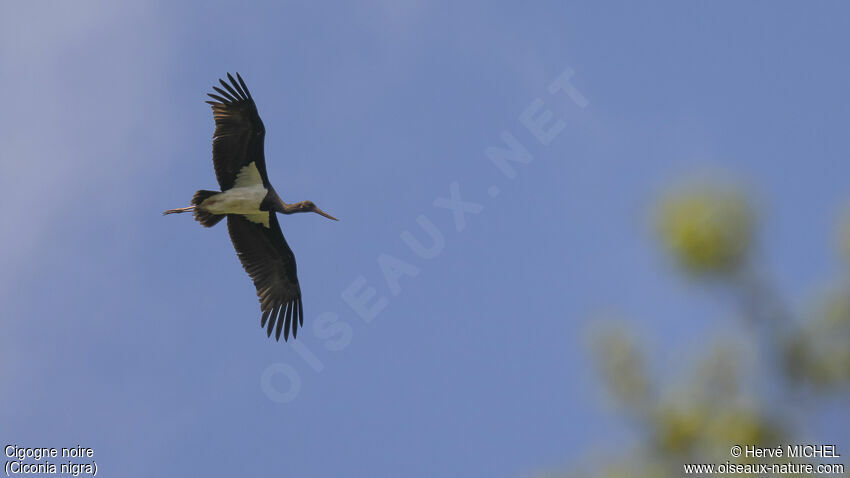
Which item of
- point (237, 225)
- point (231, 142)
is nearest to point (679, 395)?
point (231, 142)

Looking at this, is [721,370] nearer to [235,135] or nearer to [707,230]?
[707,230]

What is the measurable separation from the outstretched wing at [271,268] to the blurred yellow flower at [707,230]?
1570cm

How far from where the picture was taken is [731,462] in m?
4.80

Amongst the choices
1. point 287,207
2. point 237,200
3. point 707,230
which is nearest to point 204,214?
point 237,200

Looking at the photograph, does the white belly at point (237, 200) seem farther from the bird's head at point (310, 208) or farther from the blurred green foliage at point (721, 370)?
the blurred green foliage at point (721, 370)

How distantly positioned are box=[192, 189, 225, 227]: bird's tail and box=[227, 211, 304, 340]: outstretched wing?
1.05 m

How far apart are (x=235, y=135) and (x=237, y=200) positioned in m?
1.24

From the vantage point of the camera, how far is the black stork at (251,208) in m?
18.0

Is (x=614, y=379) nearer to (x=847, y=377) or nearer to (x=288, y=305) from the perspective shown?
(x=847, y=377)

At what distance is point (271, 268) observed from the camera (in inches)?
797

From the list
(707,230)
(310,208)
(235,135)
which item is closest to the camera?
(707,230)

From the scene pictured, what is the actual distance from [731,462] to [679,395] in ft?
1.30

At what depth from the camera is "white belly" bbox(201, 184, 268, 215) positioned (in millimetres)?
18484

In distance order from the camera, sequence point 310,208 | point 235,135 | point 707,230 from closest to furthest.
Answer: point 707,230
point 235,135
point 310,208
